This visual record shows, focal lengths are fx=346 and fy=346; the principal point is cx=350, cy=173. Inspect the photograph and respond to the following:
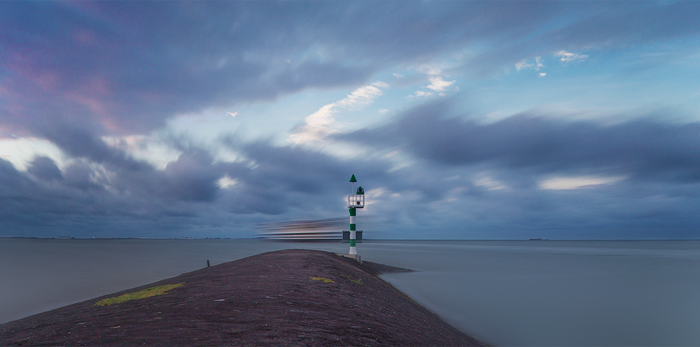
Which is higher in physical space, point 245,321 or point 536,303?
point 245,321

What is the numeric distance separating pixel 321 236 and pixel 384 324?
416 ft

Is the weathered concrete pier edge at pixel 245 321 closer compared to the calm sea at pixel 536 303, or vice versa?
the weathered concrete pier edge at pixel 245 321

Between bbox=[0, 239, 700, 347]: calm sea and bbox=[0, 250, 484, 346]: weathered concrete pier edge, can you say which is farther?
bbox=[0, 239, 700, 347]: calm sea

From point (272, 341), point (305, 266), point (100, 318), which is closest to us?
point (272, 341)

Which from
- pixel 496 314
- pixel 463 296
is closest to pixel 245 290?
pixel 496 314

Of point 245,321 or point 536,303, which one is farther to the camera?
point 536,303

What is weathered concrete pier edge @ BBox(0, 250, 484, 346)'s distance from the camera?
19.6 ft

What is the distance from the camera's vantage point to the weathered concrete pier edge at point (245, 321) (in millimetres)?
5969

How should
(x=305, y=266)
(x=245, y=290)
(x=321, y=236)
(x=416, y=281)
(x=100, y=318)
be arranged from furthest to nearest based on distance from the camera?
(x=321, y=236) < (x=416, y=281) < (x=305, y=266) < (x=245, y=290) < (x=100, y=318)

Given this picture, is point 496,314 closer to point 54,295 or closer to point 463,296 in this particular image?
point 463,296

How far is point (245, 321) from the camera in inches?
263

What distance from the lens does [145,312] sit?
25.2 feet

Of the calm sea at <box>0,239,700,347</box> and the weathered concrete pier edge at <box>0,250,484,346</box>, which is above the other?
the weathered concrete pier edge at <box>0,250,484,346</box>

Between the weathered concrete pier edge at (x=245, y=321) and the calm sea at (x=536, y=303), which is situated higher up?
the weathered concrete pier edge at (x=245, y=321)
